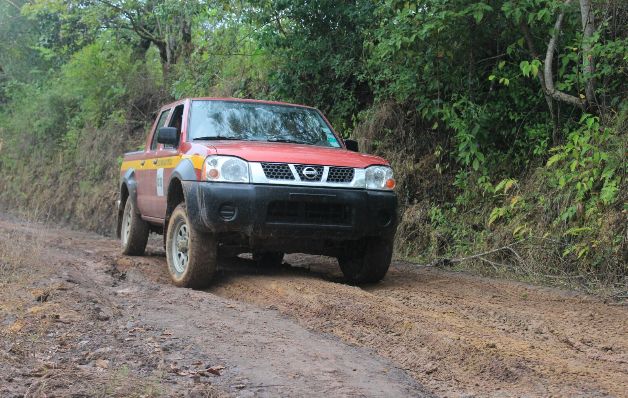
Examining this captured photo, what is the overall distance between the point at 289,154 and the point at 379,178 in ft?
2.98

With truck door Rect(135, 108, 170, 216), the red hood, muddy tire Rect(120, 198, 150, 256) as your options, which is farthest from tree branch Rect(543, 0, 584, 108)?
muddy tire Rect(120, 198, 150, 256)

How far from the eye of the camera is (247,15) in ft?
44.2

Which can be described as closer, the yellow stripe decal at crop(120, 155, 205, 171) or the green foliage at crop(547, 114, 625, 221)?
the yellow stripe decal at crop(120, 155, 205, 171)

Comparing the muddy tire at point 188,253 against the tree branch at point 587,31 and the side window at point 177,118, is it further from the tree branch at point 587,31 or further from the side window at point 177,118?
the tree branch at point 587,31

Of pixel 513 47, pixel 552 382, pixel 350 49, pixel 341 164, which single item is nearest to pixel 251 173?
pixel 341 164

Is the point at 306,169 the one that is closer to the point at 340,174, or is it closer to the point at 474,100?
the point at 340,174

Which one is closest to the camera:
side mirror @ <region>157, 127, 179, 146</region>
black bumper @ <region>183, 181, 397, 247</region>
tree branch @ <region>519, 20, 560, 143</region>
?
black bumper @ <region>183, 181, 397, 247</region>

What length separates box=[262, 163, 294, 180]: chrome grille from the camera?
667 cm

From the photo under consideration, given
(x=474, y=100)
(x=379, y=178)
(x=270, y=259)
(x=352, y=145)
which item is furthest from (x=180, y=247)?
(x=474, y=100)

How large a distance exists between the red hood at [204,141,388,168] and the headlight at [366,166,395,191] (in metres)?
0.06

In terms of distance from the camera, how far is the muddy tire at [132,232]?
9783mm

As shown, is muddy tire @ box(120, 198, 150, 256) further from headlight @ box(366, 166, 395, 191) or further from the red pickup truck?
headlight @ box(366, 166, 395, 191)

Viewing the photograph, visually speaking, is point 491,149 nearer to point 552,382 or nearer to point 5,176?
point 552,382

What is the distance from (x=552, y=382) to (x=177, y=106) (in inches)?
226
